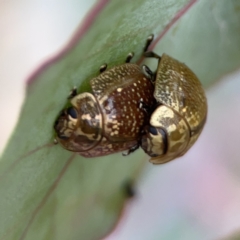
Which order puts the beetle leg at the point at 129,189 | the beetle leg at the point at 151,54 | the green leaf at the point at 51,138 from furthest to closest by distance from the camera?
1. the beetle leg at the point at 129,189
2. the beetle leg at the point at 151,54
3. the green leaf at the point at 51,138

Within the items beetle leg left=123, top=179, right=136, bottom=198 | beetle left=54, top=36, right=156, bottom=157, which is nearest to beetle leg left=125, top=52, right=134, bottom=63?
beetle left=54, top=36, right=156, bottom=157

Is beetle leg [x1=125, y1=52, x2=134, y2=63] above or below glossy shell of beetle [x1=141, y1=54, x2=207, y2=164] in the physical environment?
above

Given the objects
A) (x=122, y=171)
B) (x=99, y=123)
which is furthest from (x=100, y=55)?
(x=122, y=171)

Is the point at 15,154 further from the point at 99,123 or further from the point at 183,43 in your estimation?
the point at 183,43

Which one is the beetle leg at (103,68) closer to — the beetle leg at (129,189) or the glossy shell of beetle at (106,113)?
the glossy shell of beetle at (106,113)

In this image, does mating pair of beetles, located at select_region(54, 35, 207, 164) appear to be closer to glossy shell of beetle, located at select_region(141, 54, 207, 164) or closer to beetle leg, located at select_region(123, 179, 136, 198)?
glossy shell of beetle, located at select_region(141, 54, 207, 164)

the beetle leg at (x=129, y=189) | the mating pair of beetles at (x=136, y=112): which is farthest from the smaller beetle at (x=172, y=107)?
the beetle leg at (x=129, y=189)

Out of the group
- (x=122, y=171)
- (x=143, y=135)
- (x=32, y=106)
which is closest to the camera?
(x=32, y=106)
